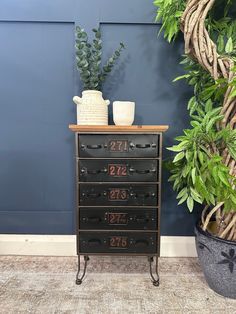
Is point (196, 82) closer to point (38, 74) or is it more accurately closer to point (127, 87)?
point (127, 87)

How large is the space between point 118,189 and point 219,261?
636 millimetres

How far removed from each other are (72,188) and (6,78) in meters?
0.87

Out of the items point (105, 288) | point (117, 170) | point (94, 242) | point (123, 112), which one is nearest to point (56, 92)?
point (123, 112)

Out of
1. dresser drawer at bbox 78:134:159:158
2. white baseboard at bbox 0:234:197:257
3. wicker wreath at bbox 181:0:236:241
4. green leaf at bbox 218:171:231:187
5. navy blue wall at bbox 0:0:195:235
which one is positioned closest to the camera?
green leaf at bbox 218:171:231:187

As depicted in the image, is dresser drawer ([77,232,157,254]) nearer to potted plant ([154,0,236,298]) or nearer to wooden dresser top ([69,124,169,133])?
potted plant ([154,0,236,298])

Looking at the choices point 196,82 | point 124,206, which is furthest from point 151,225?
point 196,82

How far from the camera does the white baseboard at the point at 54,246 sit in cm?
169

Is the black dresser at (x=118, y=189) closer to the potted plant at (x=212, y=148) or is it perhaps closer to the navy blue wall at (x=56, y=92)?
the potted plant at (x=212, y=148)

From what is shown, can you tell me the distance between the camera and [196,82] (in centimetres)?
140

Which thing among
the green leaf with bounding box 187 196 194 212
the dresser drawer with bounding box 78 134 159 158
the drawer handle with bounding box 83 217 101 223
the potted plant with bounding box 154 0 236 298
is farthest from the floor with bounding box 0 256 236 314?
the dresser drawer with bounding box 78 134 159 158

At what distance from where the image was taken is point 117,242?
4.40 ft

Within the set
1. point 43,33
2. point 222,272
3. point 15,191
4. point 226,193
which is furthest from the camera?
point 15,191

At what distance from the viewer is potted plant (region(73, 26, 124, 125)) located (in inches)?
53.7

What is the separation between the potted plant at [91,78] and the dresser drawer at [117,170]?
0.25 m
